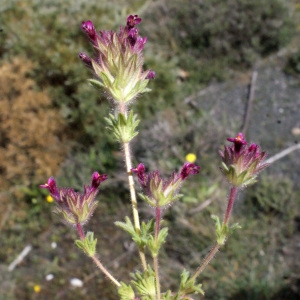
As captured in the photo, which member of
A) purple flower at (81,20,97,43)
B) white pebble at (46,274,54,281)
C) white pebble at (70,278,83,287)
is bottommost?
white pebble at (70,278,83,287)

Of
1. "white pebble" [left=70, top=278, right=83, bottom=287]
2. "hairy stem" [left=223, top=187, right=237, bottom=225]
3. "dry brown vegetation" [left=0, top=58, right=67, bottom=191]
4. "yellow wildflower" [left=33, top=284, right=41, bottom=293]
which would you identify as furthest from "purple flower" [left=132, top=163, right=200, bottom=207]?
"dry brown vegetation" [left=0, top=58, right=67, bottom=191]

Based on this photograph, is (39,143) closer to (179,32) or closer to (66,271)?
(66,271)

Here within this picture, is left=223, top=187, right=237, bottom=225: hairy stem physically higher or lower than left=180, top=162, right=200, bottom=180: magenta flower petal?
lower

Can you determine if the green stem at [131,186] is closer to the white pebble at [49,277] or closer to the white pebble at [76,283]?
the white pebble at [76,283]

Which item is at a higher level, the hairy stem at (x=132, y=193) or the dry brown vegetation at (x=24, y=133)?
the dry brown vegetation at (x=24, y=133)

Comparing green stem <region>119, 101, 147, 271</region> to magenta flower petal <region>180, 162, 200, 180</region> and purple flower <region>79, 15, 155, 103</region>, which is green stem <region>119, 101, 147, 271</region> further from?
magenta flower petal <region>180, 162, 200, 180</region>

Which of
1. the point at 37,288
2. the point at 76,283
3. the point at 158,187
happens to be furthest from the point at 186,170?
the point at 37,288

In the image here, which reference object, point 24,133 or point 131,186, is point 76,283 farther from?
point 131,186

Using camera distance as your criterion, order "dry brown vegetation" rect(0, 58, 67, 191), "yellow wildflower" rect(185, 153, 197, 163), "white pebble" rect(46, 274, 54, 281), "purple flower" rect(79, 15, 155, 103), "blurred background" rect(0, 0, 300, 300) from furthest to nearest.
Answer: "dry brown vegetation" rect(0, 58, 67, 191), "white pebble" rect(46, 274, 54, 281), "yellow wildflower" rect(185, 153, 197, 163), "blurred background" rect(0, 0, 300, 300), "purple flower" rect(79, 15, 155, 103)

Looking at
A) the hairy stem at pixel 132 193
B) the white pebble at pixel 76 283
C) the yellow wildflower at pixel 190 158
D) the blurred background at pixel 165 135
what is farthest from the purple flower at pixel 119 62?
the white pebble at pixel 76 283
